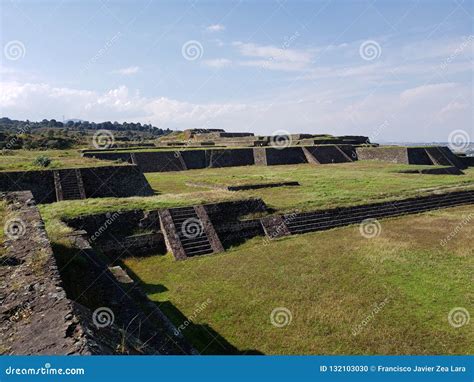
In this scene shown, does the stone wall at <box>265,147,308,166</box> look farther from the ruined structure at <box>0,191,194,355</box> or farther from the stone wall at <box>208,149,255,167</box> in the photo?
the ruined structure at <box>0,191,194,355</box>

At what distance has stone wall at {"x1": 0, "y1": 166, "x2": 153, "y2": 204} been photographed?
17078 millimetres

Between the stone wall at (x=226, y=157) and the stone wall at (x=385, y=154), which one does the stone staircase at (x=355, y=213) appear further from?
the stone wall at (x=226, y=157)

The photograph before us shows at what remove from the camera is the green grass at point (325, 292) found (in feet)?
24.2

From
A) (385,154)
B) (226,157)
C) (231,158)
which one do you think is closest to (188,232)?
(226,157)

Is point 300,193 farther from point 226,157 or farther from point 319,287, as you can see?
Answer: point 226,157

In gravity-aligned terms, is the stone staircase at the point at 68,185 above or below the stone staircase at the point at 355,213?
above

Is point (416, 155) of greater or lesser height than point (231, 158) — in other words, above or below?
below

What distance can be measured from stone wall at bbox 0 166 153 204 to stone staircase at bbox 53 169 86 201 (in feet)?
0.90

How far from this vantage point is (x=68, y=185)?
1811 cm

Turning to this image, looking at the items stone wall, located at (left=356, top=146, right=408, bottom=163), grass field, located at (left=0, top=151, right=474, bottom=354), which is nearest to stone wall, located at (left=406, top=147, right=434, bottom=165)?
stone wall, located at (left=356, top=146, right=408, bottom=163)

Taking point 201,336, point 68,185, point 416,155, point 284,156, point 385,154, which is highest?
point 284,156

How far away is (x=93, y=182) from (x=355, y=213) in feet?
41.4

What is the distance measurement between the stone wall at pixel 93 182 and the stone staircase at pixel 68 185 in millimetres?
273

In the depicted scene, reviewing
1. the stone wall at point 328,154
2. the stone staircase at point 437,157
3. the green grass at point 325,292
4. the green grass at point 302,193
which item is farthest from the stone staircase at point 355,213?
the stone wall at point 328,154
